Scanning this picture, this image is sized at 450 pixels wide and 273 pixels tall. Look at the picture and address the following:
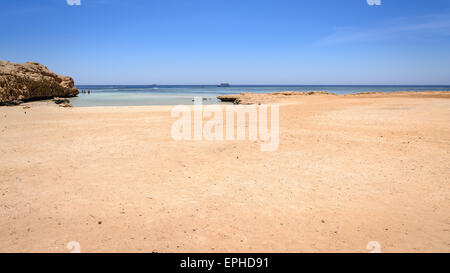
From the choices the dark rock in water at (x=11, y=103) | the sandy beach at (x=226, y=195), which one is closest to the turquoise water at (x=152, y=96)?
the dark rock in water at (x=11, y=103)

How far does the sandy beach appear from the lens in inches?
134

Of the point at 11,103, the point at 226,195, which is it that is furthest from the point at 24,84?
the point at 226,195

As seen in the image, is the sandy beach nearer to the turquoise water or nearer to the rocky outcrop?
the rocky outcrop

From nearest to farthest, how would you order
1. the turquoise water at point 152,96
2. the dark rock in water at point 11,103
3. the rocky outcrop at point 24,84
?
the dark rock in water at point 11,103 < the rocky outcrop at point 24,84 < the turquoise water at point 152,96

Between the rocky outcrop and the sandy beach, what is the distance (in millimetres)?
19601

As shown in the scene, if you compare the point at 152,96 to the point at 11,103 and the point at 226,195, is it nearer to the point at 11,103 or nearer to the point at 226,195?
the point at 11,103

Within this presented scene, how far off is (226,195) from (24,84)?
98.8 feet

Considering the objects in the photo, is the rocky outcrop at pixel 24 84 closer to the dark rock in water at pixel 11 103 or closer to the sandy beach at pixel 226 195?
the dark rock in water at pixel 11 103

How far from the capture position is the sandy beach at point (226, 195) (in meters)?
3.40

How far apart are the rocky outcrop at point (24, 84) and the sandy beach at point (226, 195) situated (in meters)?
19.6

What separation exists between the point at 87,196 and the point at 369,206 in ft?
15.8

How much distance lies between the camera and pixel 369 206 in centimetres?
426

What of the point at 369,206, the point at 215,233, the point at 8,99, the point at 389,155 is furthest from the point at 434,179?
the point at 8,99

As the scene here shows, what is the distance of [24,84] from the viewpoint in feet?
85.9
